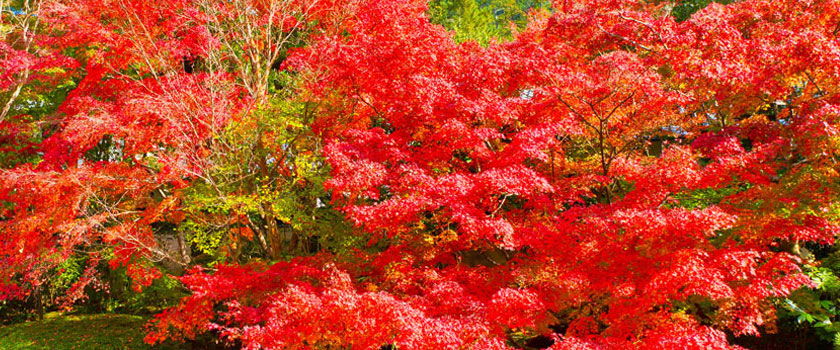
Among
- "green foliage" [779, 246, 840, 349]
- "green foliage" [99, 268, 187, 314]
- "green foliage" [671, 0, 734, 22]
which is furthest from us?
"green foliage" [671, 0, 734, 22]

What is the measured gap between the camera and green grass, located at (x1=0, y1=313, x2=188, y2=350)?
12.8 m

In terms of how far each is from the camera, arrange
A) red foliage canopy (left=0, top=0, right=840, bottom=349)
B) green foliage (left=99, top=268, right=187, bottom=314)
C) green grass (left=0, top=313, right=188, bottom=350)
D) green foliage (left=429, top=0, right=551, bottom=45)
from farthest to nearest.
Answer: green foliage (left=429, top=0, right=551, bottom=45) → green foliage (left=99, top=268, right=187, bottom=314) → green grass (left=0, top=313, right=188, bottom=350) → red foliage canopy (left=0, top=0, right=840, bottom=349)

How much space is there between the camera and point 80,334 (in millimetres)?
13898

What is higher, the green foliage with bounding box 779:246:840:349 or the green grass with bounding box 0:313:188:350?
the green foliage with bounding box 779:246:840:349

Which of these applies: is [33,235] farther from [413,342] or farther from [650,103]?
[650,103]

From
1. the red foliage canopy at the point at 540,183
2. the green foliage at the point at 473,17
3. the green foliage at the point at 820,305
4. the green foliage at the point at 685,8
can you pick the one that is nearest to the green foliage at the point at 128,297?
the red foliage canopy at the point at 540,183

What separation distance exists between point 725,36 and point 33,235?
42.6 ft

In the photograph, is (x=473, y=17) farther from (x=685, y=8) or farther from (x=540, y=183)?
(x=540, y=183)

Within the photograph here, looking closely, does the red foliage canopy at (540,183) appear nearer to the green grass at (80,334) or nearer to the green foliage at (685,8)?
the green grass at (80,334)

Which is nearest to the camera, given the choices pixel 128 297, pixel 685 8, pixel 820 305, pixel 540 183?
pixel 540 183

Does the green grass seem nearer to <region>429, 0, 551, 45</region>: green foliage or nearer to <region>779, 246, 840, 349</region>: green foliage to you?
<region>779, 246, 840, 349</region>: green foliage

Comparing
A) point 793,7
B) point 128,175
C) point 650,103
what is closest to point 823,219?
point 650,103

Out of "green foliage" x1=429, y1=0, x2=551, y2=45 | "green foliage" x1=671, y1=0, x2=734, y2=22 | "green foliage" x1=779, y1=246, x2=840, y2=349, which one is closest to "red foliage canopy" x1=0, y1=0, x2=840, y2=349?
"green foliage" x1=779, y1=246, x2=840, y2=349

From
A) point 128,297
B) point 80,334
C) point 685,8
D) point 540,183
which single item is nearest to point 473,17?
point 685,8
